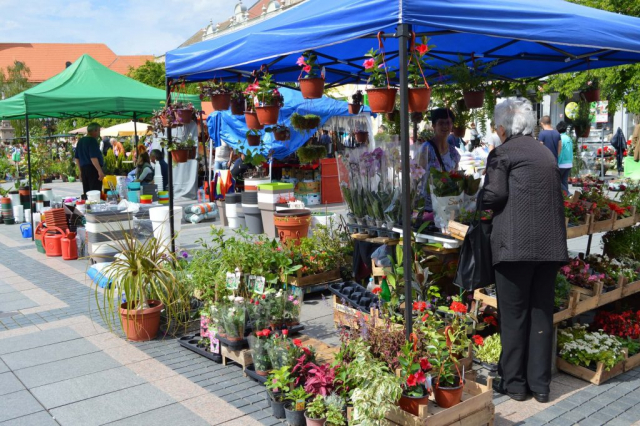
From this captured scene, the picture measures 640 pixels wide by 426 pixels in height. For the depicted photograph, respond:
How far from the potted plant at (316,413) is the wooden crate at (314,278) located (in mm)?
2573

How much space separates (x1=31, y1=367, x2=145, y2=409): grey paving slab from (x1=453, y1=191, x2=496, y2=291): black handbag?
8.20 feet

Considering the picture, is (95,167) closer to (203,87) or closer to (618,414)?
(203,87)

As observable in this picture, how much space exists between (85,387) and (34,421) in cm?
51

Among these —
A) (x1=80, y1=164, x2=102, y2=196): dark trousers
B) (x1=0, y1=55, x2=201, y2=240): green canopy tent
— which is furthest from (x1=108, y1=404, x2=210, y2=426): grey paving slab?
(x1=80, y1=164, x2=102, y2=196): dark trousers

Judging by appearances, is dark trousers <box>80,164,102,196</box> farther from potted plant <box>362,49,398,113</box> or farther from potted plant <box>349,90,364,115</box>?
potted plant <box>362,49,398,113</box>

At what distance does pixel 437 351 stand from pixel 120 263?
2.95 m

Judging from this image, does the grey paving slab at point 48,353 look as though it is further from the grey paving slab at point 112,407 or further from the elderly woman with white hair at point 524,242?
the elderly woman with white hair at point 524,242

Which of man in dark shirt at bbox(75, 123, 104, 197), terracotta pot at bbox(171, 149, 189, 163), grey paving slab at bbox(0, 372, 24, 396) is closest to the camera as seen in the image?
grey paving slab at bbox(0, 372, 24, 396)

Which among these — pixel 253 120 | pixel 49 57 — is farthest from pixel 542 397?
pixel 49 57

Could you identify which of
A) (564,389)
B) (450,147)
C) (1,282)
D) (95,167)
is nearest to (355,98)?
(450,147)

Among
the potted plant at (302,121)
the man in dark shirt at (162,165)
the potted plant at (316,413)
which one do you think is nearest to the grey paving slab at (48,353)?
the potted plant at (316,413)

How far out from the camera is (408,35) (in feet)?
10.7

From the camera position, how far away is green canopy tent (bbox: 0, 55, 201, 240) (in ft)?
30.4

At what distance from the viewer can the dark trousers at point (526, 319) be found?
352 cm
